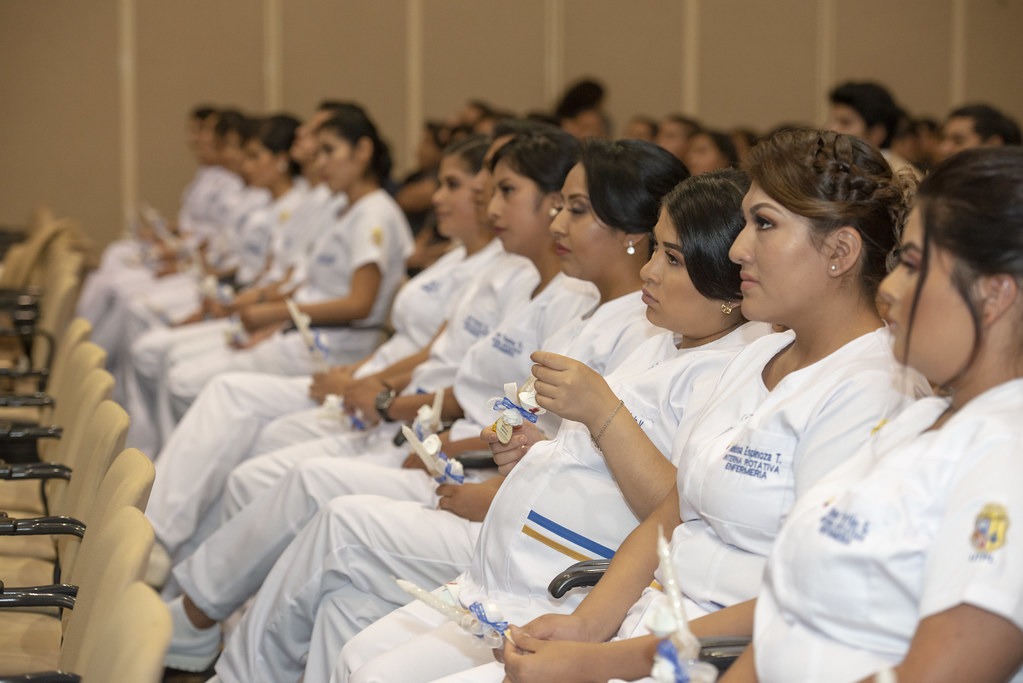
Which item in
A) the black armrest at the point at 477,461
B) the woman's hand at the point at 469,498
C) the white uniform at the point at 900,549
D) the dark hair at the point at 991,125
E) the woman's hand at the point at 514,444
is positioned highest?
the dark hair at the point at 991,125

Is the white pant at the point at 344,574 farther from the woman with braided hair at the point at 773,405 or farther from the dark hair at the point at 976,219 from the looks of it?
the dark hair at the point at 976,219

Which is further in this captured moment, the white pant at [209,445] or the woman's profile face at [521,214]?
the white pant at [209,445]

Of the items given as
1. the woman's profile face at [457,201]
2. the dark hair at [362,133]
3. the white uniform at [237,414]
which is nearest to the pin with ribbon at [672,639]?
the white uniform at [237,414]

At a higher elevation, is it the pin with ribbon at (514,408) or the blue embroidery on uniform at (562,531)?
the pin with ribbon at (514,408)

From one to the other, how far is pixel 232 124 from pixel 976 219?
6.48 metres

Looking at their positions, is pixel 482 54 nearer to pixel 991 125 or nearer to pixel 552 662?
pixel 991 125

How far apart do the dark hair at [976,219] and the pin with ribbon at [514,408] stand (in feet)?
2.89

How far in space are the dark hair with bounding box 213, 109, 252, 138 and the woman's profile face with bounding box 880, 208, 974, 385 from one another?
234 inches

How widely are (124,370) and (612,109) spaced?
426 cm

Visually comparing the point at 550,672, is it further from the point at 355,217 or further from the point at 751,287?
the point at 355,217

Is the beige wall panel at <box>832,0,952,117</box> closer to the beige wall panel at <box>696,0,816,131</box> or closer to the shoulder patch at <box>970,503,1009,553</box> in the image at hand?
the beige wall panel at <box>696,0,816,131</box>

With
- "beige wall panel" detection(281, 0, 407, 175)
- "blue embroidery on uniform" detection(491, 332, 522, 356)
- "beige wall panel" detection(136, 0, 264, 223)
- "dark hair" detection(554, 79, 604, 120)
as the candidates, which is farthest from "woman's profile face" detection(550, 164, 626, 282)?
"beige wall panel" detection(136, 0, 264, 223)

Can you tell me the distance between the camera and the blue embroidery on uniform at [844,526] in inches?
49.3

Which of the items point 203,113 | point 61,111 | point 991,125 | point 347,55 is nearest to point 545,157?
point 991,125
